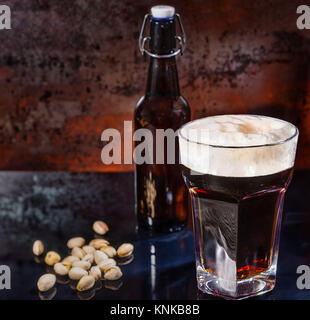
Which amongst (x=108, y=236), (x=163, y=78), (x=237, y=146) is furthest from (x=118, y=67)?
(x=237, y=146)

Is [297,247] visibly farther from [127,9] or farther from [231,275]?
[127,9]

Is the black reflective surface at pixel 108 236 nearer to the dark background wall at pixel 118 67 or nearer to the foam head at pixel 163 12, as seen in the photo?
the dark background wall at pixel 118 67

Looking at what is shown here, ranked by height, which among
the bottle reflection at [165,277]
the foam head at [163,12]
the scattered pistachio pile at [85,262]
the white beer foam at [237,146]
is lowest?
the bottle reflection at [165,277]

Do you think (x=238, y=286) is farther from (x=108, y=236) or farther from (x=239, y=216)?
(x=108, y=236)

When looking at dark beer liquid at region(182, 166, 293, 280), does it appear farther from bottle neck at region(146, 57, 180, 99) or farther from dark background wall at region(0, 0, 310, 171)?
dark background wall at region(0, 0, 310, 171)

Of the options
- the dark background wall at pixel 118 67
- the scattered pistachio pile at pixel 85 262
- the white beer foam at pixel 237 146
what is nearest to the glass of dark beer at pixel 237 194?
the white beer foam at pixel 237 146

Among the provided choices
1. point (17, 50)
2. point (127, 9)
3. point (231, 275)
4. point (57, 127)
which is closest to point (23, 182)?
point (57, 127)
